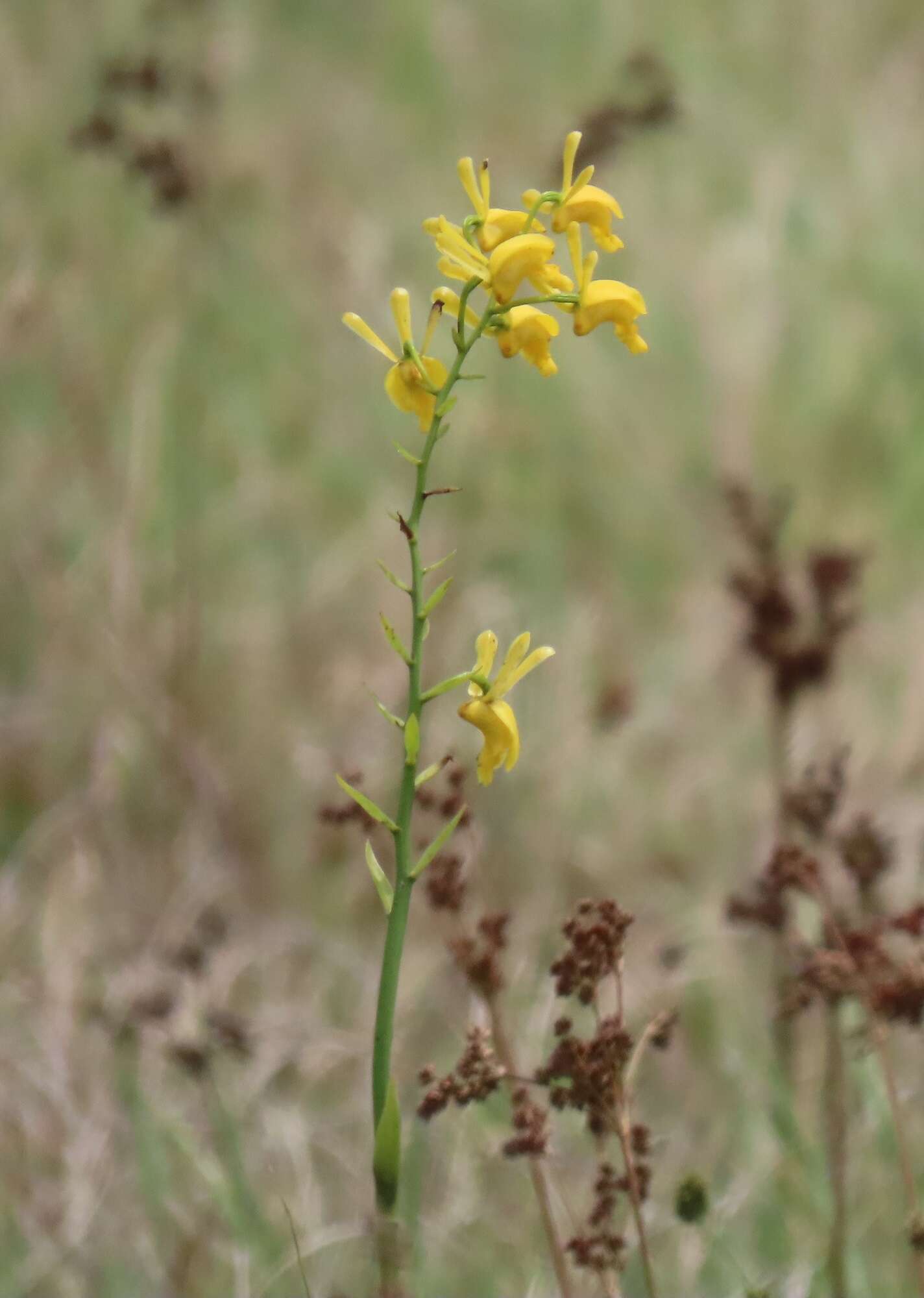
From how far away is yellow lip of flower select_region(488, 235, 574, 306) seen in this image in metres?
1.17

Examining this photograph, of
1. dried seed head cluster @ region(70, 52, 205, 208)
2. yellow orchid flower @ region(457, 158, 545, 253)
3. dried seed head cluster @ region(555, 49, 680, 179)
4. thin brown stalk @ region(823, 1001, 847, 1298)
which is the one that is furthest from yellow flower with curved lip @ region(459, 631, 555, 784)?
dried seed head cluster @ region(70, 52, 205, 208)

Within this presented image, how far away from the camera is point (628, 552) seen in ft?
15.4

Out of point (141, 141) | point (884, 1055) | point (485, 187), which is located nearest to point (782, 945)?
point (884, 1055)

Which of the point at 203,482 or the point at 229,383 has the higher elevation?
the point at 229,383

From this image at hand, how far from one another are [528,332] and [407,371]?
120 mm

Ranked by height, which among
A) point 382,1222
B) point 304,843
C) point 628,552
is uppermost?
point 628,552

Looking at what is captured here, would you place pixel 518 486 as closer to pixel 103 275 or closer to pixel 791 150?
pixel 103 275

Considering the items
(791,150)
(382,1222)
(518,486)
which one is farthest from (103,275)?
(382,1222)

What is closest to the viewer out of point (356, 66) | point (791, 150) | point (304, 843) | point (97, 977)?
point (97, 977)

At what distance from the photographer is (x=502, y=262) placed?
1.17m

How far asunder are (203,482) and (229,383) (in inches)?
26.3

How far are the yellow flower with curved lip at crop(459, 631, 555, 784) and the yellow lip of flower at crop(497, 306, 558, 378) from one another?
237 mm

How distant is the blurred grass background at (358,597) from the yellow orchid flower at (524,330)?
3.47 feet

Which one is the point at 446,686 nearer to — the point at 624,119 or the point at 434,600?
the point at 434,600
